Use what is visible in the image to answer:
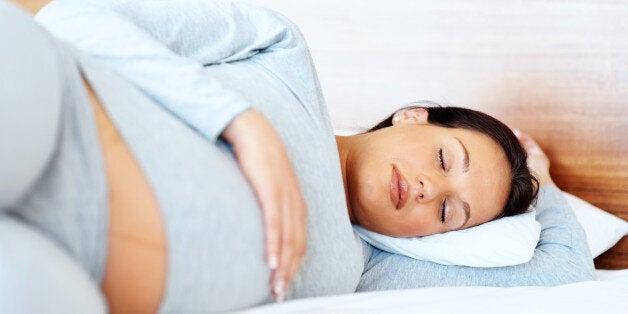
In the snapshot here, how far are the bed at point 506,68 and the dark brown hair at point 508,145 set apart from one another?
34cm

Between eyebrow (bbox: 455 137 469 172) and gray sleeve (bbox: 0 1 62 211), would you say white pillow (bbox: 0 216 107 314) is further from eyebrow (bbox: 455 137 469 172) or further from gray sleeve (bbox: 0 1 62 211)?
eyebrow (bbox: 455 137 469 172)

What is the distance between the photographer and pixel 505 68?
6.01 ft

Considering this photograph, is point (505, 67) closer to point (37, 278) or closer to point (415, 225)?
point (415, 225)

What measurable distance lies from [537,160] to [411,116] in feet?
1.31

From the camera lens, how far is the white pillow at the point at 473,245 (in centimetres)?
137

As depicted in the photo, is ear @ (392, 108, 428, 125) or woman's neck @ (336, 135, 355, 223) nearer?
woman's neck @ (336, 135, 355, 223)

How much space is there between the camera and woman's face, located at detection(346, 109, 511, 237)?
1.33 m

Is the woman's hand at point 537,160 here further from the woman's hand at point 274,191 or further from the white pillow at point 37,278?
the white pillow at point 37,278

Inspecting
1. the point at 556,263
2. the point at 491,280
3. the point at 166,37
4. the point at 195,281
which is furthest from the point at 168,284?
the point at 556,263

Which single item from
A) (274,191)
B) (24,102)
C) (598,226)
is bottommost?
(598,226)

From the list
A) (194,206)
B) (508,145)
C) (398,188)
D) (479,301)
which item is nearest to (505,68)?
(508,145)

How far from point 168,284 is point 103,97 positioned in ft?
0.73

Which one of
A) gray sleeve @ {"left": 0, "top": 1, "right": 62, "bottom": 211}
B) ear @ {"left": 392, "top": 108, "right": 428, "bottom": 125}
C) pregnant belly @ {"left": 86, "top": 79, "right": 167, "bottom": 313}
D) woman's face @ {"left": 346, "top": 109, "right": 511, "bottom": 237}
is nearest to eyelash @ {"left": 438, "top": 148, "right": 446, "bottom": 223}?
woman's face @ {"left": 346, "top": 109, "right": 511, "bottom": 237}

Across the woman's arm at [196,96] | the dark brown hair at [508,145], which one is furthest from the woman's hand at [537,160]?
the woman's arm at [196,96]
